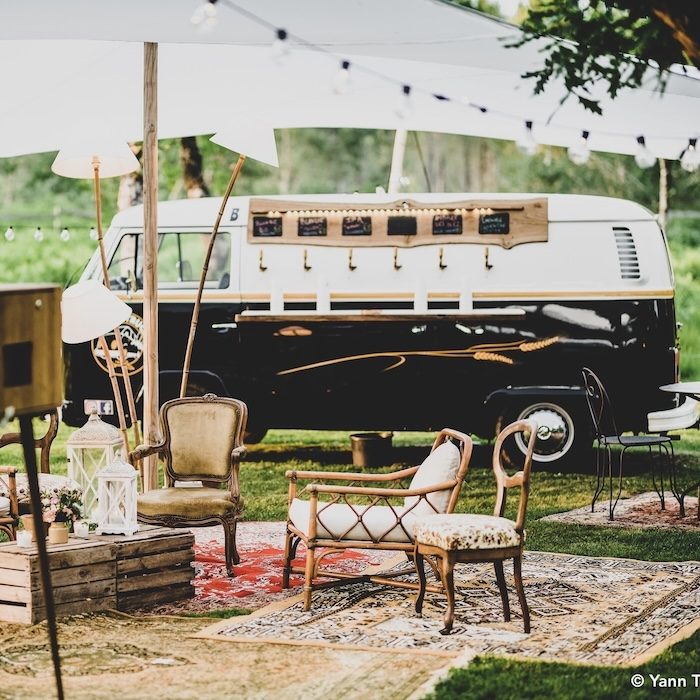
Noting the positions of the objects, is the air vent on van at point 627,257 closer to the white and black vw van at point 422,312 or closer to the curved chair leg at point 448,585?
the white and black vw van at point 422,312

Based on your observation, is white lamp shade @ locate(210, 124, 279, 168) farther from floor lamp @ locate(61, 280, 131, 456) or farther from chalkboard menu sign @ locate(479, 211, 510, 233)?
chalkboard menu sign @ locate(479, 211, 510, 233)

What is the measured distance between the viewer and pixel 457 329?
35.4 ft

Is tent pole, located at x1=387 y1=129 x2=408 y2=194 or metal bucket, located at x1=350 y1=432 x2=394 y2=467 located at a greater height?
tent pole, located at x1=387 y1=129 x2=408 y2=194

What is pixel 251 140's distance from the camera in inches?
350

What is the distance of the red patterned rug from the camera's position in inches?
251

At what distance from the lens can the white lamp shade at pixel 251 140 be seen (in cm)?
884

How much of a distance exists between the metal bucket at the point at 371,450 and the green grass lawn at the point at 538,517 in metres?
0.16

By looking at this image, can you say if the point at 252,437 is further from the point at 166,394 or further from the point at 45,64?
the point at 45,64

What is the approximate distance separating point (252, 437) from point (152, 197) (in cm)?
Answer: 458

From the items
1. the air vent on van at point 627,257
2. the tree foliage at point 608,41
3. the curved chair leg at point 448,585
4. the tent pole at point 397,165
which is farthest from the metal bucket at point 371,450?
the tree foliage at point 608,41

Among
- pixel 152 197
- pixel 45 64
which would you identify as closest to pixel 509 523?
pixel 152 197

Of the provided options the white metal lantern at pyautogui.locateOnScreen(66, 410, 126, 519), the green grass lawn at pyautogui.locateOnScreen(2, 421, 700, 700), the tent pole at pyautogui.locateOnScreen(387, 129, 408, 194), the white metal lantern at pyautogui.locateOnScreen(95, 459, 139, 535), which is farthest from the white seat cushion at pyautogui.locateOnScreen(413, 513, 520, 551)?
the tent pole at pyautogui.locateOnScreen(387, 129, 408, 194)

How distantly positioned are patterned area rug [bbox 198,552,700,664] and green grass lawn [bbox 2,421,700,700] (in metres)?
0.24

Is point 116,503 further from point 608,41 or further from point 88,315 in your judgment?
point 608,41
